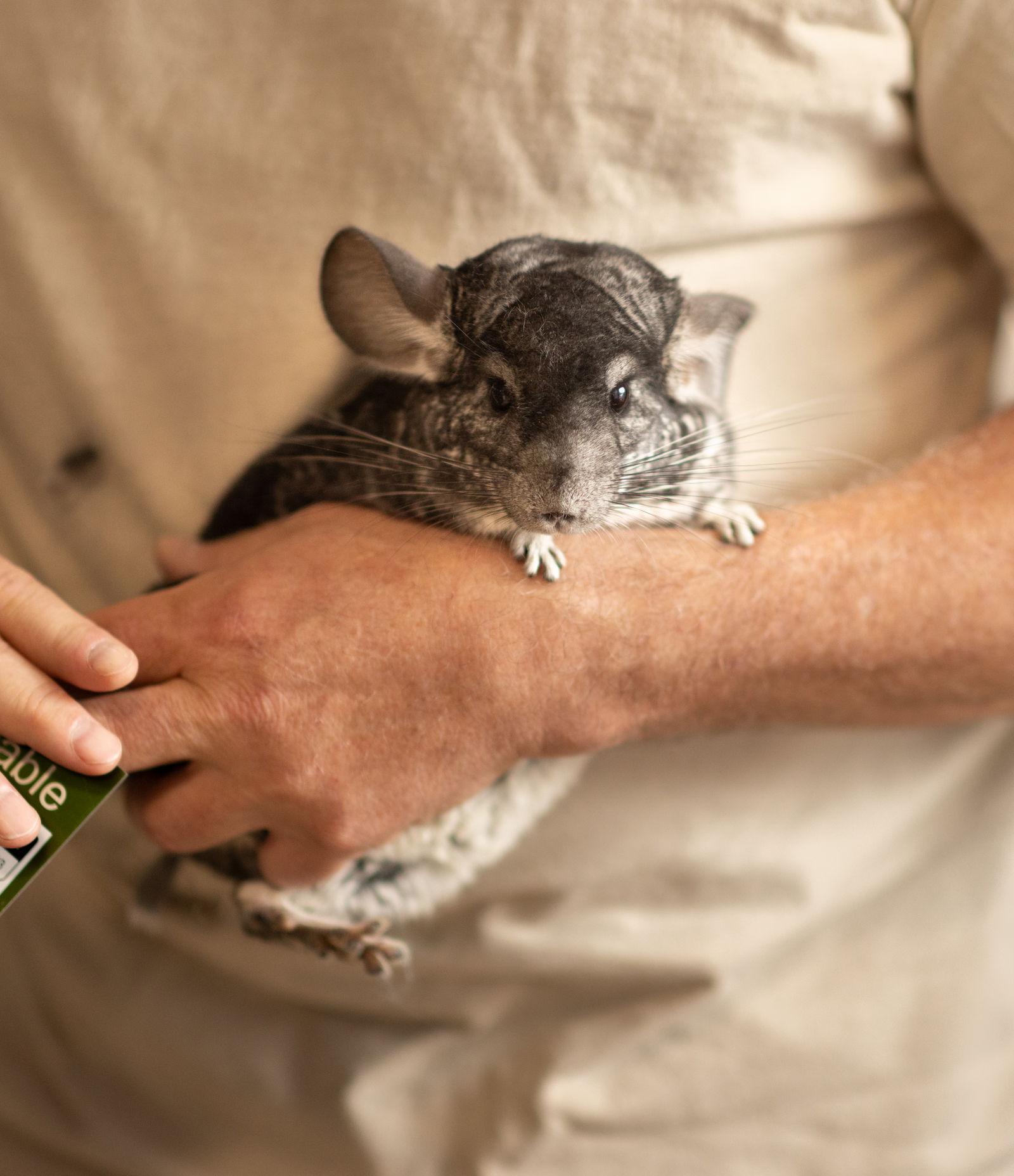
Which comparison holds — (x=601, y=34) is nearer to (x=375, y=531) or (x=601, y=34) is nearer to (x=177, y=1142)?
(x=375, y=531)

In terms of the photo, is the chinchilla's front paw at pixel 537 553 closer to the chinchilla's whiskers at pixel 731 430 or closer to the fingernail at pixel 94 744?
the chinchilla's whiskers at pixel 731 430

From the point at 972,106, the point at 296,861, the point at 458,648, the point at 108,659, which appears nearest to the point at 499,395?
the point at 458,648

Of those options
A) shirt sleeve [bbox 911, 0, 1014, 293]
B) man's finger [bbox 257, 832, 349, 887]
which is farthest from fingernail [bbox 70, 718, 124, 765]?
shirt sleeve [bbox 911, 0, 1014, 293]

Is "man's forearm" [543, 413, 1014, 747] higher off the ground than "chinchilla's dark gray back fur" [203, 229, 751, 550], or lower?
lower

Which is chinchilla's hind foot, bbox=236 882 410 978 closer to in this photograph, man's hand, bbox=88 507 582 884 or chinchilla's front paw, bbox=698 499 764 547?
man's hand, bbox=88 507 582 884

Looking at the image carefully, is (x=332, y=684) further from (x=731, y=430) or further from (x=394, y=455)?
(x=731, y=430)
